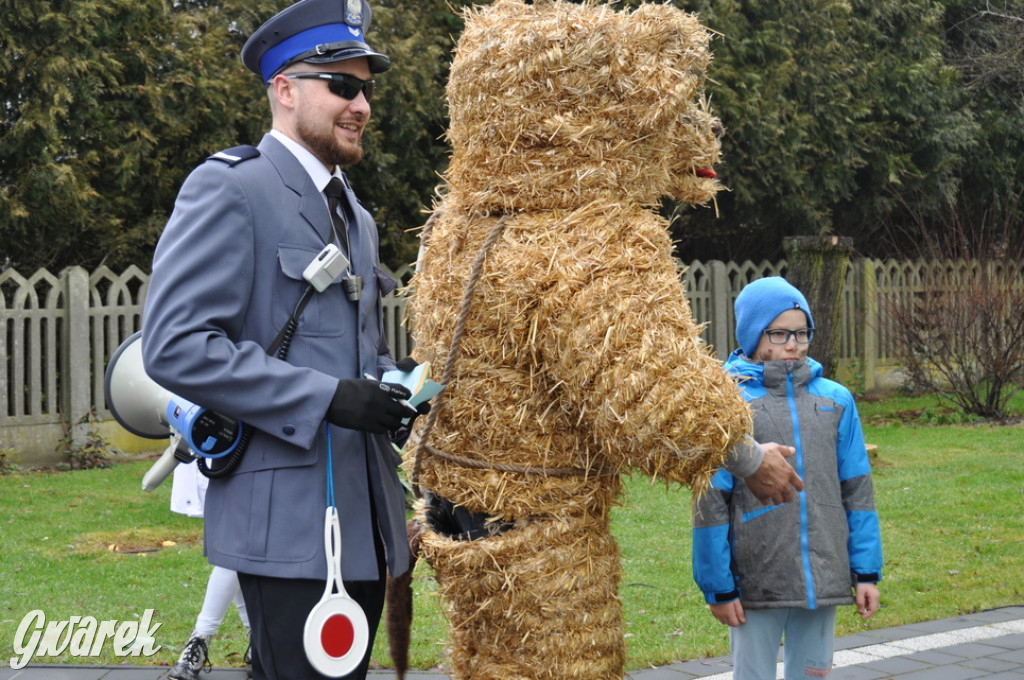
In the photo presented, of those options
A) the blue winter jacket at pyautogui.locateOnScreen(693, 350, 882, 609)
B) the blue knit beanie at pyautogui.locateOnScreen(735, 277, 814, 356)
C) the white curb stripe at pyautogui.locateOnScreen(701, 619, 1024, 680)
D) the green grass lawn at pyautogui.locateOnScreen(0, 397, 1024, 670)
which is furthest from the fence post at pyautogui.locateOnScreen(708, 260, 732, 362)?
the blue winter jacket at pyautogui.locateOnScreen(693, 350, 882, 609)

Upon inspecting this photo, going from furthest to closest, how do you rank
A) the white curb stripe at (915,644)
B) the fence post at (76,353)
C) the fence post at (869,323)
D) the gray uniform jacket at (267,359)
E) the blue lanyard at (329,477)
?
the fence post at (869,323) → the fence post at (76,353) → the white curb stripe at (915,644) → the blue lanyard at (329,477) → the gray uniform jacket at (267,359)

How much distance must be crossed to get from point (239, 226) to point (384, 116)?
32.3ft

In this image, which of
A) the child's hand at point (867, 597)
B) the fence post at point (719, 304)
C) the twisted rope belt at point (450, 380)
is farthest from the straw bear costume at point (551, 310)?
the fence post at point (719, 304)

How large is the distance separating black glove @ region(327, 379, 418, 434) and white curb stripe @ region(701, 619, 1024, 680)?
2.75 metres

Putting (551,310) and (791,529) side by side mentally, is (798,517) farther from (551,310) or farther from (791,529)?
(551,310)

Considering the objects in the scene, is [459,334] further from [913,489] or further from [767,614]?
[913,489]

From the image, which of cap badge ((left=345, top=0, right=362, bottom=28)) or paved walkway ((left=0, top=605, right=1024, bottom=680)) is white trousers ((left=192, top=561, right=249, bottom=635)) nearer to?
paved walkway ((left=0, top=605, right=1024, bottom=680))

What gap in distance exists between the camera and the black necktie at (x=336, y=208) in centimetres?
289

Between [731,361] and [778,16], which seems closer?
[731,361]

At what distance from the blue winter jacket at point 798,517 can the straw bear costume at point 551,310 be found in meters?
0.69

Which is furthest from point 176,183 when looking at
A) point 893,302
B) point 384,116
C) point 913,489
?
point 893,302

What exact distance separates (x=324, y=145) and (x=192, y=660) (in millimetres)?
2719

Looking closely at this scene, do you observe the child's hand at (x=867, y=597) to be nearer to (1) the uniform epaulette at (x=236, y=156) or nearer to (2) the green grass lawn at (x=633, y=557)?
(2) the green grass lawn at (x=633, y=557)

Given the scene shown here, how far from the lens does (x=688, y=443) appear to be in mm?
2668
